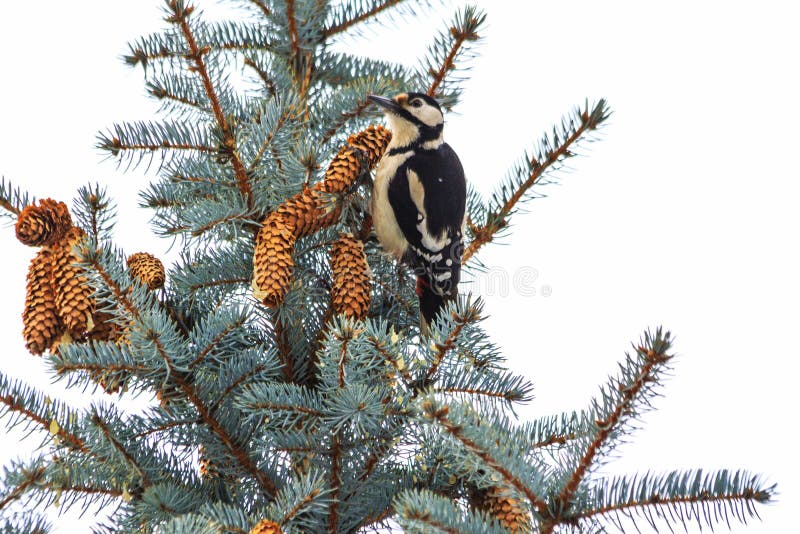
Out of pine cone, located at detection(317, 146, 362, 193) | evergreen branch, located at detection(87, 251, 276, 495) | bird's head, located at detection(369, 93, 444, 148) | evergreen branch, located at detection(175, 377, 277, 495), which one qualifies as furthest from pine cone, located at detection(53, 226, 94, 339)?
bird's head, located at detection(369, 93, 444, 148)

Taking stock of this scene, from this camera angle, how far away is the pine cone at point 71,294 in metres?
1.49

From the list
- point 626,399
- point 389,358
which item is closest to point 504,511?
point 389,358

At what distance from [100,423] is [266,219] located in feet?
1.51

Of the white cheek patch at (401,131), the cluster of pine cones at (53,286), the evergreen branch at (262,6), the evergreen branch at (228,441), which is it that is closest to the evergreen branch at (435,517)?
the evergreen branch at (228,441)

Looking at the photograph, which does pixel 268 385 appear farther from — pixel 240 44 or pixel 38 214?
pixel 240 44

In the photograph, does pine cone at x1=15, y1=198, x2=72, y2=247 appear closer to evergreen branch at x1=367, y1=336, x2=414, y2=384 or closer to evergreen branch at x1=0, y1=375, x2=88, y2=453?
evergreen branch at x1=0, y1=375, x2=88, y2=453

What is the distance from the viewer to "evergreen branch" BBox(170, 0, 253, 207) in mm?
1486

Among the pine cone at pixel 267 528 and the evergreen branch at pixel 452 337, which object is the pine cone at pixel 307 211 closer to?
the evergreen branch at pixel 452 337

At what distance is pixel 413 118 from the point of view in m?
2.04

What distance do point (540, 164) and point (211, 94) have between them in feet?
2.33

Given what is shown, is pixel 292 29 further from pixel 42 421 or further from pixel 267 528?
pixel 267 528

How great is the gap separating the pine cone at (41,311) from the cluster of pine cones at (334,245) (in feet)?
1.20

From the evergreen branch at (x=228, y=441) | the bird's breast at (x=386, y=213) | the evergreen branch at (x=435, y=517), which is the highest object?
the bird's breast at (x=386, y=213)

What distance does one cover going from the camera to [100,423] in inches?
57.4
